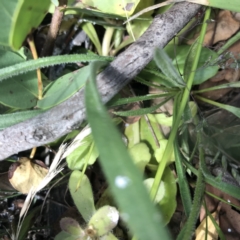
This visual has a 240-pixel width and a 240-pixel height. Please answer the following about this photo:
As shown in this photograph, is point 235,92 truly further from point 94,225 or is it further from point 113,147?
point 113,147

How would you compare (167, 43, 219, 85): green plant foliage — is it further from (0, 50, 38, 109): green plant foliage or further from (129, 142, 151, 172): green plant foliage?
(0, 50, 38, 109): green plant foliage

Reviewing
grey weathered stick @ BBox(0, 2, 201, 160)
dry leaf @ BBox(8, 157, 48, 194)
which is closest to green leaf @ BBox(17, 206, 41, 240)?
dry leaf @ BBox(8, 157, 48, 194)

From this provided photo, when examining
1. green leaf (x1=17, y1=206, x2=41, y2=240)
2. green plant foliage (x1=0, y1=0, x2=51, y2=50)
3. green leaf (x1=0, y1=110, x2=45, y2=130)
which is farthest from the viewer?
green leaf (x1=17, y1=206, x2=41, y2=240)

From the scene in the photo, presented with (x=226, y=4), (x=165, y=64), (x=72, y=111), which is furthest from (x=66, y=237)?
(x=226, y=4)

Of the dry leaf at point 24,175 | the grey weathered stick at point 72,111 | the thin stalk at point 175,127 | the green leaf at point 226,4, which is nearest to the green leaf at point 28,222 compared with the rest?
the dry leaf at point 24,175

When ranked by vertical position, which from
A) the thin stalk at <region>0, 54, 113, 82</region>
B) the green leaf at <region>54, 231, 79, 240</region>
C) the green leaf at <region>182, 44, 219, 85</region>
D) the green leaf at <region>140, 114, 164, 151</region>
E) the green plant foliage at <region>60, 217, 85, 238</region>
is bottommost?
the green leaf at <region>54, 231, 79, 240</region>

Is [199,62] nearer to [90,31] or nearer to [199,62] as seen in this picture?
[199,62]
